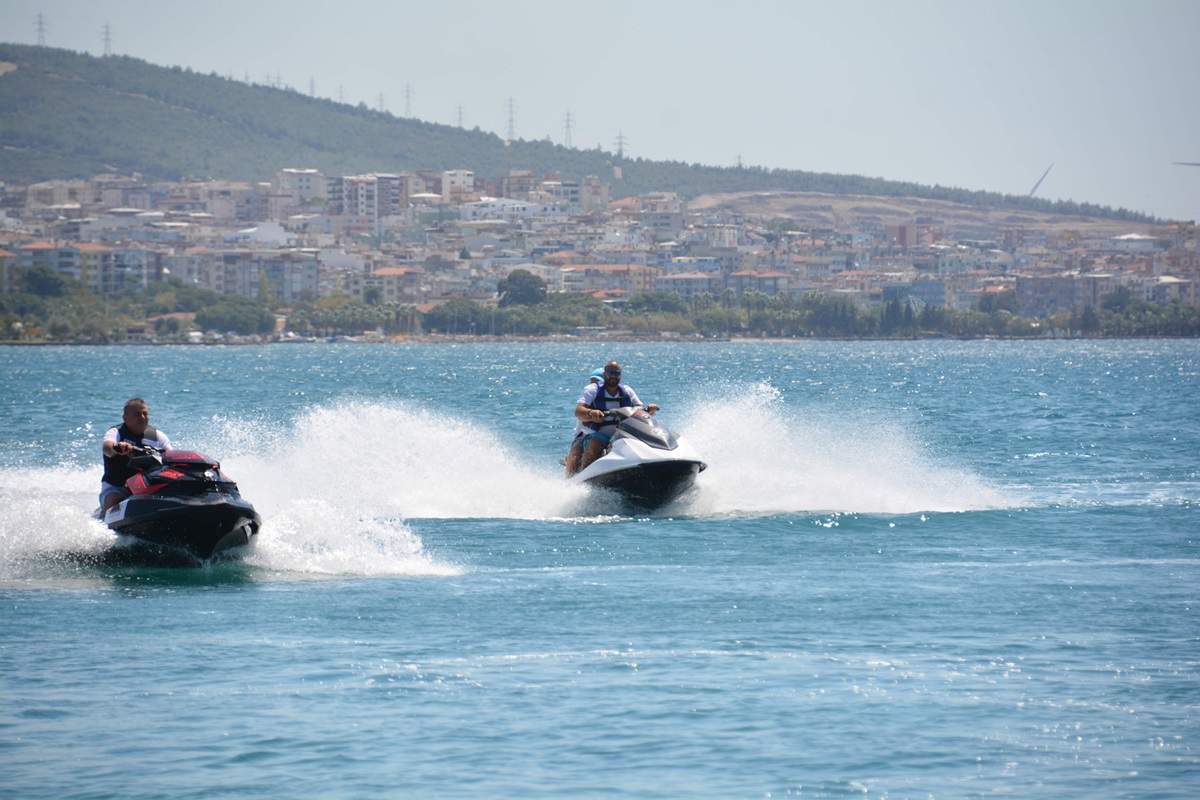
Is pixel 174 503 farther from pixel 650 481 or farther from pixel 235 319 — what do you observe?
pixel 235 319

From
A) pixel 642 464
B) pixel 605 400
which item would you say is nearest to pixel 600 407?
pixel 605 400

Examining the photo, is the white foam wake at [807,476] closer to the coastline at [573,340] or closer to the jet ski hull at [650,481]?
the jet ski hull at [650,481]

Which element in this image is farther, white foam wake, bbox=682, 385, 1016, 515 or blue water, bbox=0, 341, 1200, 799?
white foam wake, bbox=682, 385, 1016, 515

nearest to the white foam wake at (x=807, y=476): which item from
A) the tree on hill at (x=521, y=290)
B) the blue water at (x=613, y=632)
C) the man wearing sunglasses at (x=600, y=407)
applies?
the blue water at (x=613, y=632)

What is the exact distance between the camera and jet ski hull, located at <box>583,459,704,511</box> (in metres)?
21.0

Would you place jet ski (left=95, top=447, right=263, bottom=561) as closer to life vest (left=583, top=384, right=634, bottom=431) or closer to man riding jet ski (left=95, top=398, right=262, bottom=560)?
man riding jet ski (left=95, top=398, right=262, bottom=560)

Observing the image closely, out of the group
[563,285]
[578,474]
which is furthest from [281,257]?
[578,474]

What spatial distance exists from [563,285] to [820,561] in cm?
17642

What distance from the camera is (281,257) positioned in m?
192

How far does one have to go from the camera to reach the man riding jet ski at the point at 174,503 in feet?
53.8

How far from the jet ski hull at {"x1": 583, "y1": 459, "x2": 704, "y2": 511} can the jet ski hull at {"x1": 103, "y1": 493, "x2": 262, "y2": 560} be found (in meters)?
5.32

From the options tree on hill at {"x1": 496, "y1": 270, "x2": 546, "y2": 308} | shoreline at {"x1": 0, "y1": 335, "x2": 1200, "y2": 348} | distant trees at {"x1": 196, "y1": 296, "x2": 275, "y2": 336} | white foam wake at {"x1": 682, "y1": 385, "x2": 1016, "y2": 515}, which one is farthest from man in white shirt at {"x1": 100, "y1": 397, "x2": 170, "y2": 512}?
tree on hill at {"x1": 496, "y1": 270, "x2": 546, "y2": 308}

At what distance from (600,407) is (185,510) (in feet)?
20.9

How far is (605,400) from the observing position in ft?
71.0
